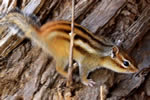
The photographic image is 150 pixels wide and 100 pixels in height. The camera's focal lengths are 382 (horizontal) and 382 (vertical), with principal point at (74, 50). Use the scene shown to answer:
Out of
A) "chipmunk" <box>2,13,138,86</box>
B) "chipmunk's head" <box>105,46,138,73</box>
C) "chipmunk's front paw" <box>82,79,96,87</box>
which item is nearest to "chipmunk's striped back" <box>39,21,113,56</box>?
"chipmunk" <box>2,13,138,86</box>

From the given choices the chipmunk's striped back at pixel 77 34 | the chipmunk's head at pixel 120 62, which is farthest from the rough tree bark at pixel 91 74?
Answer: the chipmunk's striped back at pixel 77 34

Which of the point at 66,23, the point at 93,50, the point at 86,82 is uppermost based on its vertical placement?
the point at 66,23

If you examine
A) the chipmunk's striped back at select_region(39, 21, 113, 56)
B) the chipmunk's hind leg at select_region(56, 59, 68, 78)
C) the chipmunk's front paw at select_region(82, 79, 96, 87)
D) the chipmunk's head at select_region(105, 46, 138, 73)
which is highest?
the chipmunk's striped back at select_region(39, 21, 113, 56)

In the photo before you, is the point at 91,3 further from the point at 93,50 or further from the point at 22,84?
the point at 22,84

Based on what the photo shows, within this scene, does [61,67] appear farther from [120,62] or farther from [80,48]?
[120,62]

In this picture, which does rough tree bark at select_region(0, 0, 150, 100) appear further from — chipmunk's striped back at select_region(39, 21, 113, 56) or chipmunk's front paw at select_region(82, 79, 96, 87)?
chipmunk's striped back at select_region(39, 21, 113, 56)

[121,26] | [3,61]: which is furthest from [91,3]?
[3,61]

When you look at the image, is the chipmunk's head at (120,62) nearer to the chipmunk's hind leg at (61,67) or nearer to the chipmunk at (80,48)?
the chipmunk at (80,48)

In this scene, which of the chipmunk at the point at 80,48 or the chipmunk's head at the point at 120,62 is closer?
the chipmunk at the point at 80,48

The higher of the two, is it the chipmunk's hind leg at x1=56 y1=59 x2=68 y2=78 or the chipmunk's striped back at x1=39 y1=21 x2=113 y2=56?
the chipmunk's striped back at x1=39 y1=21 x2=113 y2=56
